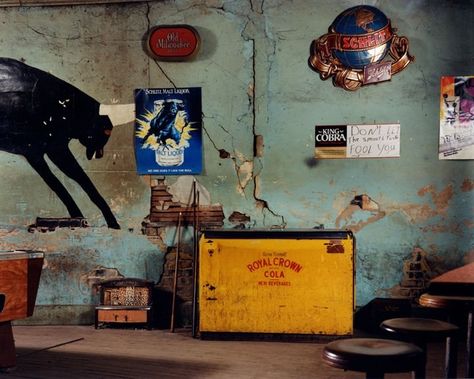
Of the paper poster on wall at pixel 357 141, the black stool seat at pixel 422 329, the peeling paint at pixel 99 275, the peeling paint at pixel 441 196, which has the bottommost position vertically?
the peeling paint at pixel 99 275

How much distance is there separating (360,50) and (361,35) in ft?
0.48

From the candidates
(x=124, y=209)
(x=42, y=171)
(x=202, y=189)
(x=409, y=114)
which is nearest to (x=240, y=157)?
(x=202, y=189)

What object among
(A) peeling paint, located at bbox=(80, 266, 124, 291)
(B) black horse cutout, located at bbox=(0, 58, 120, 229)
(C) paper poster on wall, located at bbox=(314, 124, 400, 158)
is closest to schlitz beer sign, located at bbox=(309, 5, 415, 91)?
(C) paper poster on wall, located at bbox=(314, 124, 400, 158)

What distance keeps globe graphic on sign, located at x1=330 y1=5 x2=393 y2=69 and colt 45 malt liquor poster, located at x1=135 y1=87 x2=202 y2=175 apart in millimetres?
1520

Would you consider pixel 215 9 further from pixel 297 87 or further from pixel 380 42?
pixel 380 42

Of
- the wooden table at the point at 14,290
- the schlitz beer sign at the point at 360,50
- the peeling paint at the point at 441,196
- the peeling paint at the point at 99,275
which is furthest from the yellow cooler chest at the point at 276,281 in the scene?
the schlitz beer sign at the point at 360,50

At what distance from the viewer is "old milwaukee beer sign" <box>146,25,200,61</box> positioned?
19.0ft

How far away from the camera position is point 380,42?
18.3ft

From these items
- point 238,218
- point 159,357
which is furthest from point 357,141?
point 159,357

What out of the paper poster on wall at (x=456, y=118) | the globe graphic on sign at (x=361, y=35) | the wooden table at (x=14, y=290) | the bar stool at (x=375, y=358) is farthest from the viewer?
the globe graphic on sign at (x=361, y=35)

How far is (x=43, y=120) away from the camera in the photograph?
237 inches

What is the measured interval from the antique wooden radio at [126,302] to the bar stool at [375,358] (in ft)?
10.8

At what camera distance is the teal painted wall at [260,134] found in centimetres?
555

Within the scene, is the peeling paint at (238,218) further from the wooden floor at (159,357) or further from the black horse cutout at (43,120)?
the black horse cutout at (43,120)
